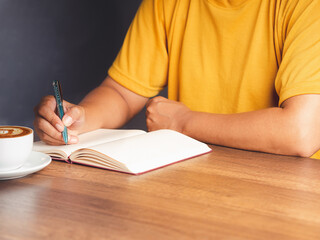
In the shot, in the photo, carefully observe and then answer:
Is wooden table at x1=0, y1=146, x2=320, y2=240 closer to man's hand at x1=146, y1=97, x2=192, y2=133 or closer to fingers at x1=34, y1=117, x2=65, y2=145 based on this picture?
fingers at x1=34, y1=117, x2=65, y2=145

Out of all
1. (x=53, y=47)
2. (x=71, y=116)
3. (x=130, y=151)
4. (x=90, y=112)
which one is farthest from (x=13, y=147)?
(x=53, y=47)

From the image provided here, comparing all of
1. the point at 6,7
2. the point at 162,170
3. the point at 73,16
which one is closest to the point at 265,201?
the point at 162,170

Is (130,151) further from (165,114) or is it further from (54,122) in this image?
(165,114)

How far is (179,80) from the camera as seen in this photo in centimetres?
173

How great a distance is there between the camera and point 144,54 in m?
1.73

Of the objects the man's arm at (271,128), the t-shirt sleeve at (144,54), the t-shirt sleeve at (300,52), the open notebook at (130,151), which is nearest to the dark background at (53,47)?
the t-shirt sleeve at (144,54)

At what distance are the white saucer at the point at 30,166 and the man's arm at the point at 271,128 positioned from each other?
473mm

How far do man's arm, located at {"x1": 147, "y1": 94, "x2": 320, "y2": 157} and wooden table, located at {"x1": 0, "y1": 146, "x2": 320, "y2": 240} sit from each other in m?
0.14

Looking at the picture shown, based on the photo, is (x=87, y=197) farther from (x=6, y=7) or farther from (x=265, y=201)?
(x=6, y=7)

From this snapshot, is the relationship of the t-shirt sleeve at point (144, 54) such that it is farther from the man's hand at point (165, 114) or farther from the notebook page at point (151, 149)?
the notebook page at point (151, 149)

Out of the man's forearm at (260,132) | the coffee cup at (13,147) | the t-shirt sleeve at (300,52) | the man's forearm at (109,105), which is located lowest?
the man's forearm at (109,105)

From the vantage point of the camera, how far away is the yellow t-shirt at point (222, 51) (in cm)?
132

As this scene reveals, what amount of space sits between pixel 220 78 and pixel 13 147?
3.07 ft

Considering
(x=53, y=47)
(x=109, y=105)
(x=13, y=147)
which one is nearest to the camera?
(x=13, y=147)
